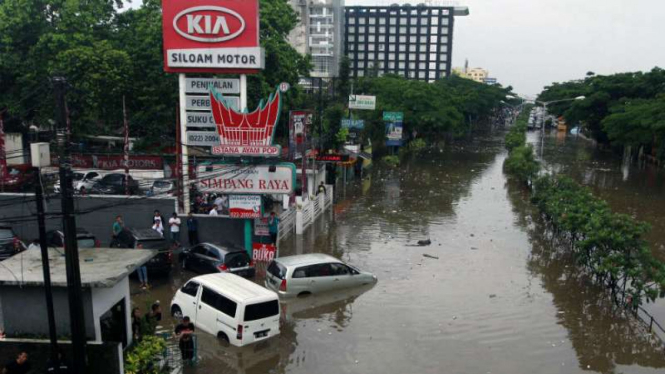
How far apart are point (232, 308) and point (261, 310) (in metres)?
0.66

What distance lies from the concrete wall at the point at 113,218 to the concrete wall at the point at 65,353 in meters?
11.3

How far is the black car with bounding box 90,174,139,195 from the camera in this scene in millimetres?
29639

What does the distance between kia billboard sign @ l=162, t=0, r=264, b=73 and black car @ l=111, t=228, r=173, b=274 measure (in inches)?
275

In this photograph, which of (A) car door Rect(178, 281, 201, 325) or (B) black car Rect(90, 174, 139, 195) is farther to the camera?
(B) black car Rect(90, 174, 139, 195)

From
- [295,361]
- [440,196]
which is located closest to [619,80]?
[440,196]

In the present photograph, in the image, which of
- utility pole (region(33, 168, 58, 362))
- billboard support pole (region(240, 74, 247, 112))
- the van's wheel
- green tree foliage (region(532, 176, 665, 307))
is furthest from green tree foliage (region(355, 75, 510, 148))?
utility pole (region(33, 168, 58, 362))

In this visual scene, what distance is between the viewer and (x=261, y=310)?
13000 millimetres

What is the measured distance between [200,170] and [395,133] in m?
35.9

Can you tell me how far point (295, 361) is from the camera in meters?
12.7

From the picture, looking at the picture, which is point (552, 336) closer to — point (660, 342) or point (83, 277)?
point (660, 342)

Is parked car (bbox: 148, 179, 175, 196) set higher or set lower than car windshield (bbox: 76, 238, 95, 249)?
higher

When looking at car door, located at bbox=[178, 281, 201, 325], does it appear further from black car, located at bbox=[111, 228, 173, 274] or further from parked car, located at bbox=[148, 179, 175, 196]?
parked car, located at bbox=[148, 179, 175, 196]

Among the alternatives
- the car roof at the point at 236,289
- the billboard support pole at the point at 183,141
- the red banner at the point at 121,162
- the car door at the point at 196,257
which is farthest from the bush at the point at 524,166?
the car roof at the point at 236,289

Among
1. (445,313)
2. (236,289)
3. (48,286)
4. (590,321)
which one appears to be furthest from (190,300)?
(590,321)
